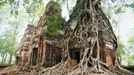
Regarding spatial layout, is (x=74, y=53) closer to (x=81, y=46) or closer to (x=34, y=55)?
(x=81, y=46)

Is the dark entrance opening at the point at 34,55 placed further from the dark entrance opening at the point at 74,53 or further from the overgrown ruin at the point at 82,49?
the dark entrance opening at the point at 74,53

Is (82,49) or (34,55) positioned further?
(34,55)

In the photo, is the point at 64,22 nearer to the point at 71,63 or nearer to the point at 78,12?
the point at 78,12

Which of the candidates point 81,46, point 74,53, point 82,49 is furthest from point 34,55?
point 82,49

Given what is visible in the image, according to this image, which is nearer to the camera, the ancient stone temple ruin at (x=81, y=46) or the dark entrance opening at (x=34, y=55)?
the ancient stone temple ruin at (x=81, y=46)

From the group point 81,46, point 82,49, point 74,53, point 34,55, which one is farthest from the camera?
point 34,55

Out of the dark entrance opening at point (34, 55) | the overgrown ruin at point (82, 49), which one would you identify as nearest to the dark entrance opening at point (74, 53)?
the overgrown ruin at point (82, 49)

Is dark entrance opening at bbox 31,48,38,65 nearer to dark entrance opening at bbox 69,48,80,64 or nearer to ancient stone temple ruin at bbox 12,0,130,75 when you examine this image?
ancient stone temple ruin at bbox 12,0,130,75

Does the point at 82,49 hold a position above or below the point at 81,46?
below

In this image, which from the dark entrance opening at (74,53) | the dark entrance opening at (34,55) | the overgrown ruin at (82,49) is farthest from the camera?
the dark entrance opening at (34,55)

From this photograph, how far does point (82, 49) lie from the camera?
34.4 feet

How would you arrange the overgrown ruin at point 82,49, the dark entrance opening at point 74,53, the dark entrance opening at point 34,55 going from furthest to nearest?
1. the dark entrance opening at point 34,55
2. the dark entrance opening at point 74,53
3. the overgrown ruin at point 82,49

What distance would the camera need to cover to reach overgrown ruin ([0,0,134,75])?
9.28m

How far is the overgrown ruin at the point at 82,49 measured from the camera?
9.28 meters
